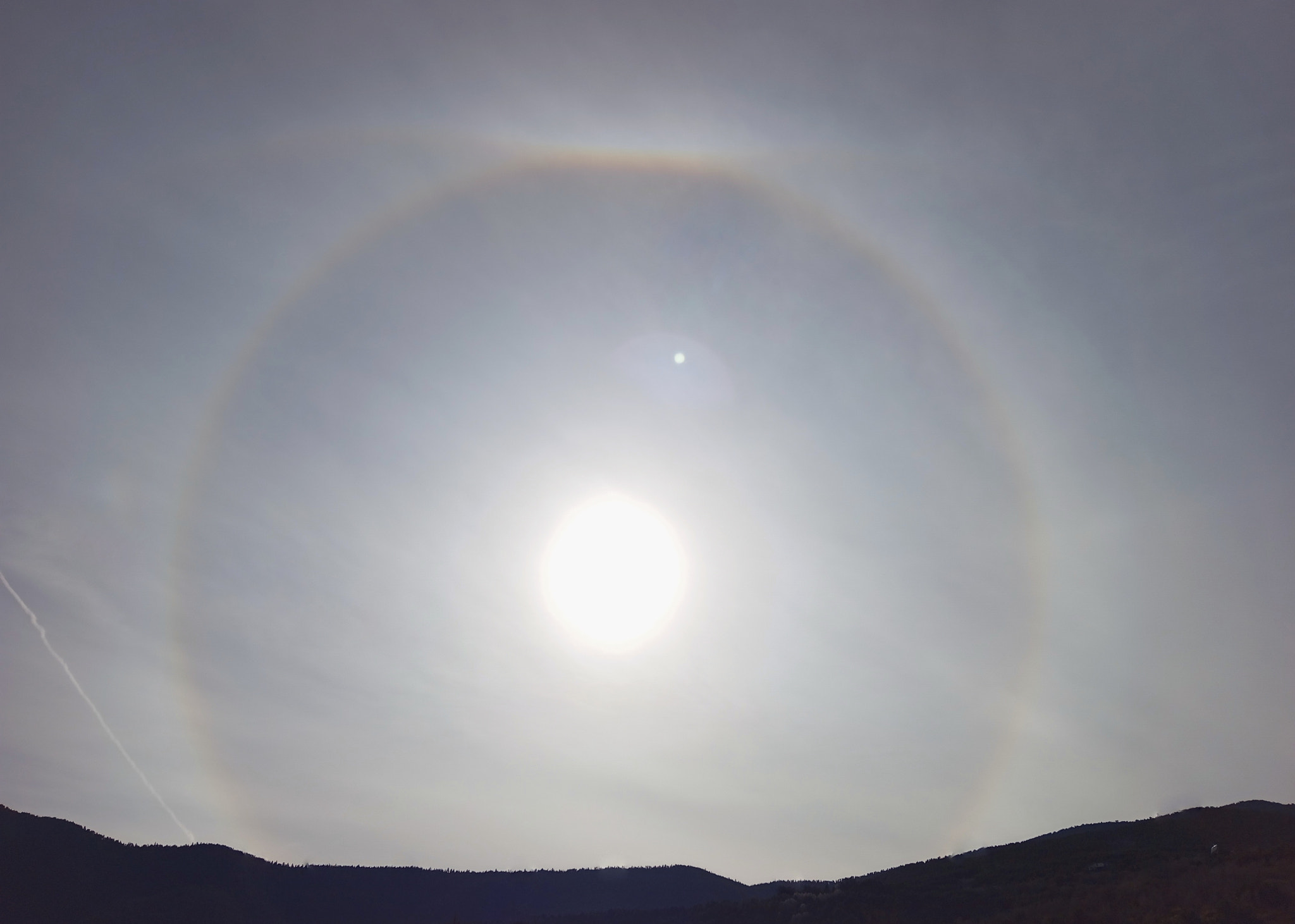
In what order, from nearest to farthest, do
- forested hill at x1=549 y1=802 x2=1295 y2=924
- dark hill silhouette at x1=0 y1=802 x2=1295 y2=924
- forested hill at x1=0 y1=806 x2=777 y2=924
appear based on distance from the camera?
1. forested hill at x1=549 y1=802 x2=1295 y2=924
2. dark hill silhouette at x1=0 y1=802 x2=1295 y2=924
3. forested hill at x1=0 y1=806 x2=777 y2=924

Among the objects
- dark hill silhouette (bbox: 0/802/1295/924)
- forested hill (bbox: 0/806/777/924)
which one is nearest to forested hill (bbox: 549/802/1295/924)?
dark hill silhouette (bbox: 0/802/1295/924)

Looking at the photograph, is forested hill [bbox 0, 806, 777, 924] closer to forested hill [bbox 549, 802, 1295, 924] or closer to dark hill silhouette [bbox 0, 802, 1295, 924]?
dark hill silhouette [bbox 0, 802, 1295, 924]

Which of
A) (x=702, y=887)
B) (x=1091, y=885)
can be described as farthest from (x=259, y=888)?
(x=1091, y=885)

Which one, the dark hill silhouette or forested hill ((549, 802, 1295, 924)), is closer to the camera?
forested hill ((549, 802, 1295, 924))

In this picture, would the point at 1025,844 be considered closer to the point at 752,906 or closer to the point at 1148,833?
the point at 1148,833

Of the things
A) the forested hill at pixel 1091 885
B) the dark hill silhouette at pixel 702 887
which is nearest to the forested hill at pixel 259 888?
the dark hill silhouette at pixel 702 887

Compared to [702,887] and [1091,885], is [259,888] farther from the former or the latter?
[1091,885]

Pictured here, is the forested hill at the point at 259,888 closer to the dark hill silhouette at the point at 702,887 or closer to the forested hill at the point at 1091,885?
the dark hill silhouette at the point at 702,887

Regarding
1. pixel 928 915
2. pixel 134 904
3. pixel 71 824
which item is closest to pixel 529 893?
pixel 134 904

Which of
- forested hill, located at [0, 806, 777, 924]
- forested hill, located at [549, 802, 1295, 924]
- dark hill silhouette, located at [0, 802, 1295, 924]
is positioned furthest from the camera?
forested hill, located at [0, 806, 777, 924]
